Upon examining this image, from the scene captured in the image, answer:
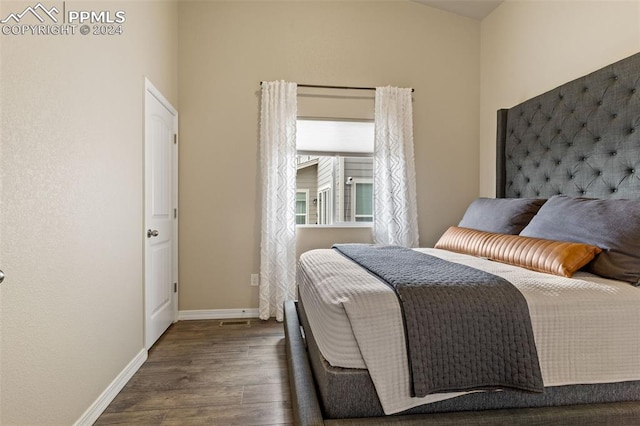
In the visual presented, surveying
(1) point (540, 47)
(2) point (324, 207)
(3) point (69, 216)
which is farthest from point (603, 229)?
(3) point (69, 216)

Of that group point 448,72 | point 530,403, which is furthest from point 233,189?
point 530,403

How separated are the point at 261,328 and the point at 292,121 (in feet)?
6.04

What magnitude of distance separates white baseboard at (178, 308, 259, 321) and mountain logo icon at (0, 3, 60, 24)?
2445 millimetres

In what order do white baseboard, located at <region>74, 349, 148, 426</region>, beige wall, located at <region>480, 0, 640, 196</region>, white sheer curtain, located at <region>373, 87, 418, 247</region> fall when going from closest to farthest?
white baseboard, located at <region>74, 349, 148, 426</region>, beige wall, located at <region>480, 0, 640, 196</region>, white sheer curtain, located at <region>373, 87, 418, 247</region>

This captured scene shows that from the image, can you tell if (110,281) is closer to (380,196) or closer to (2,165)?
(2,165)

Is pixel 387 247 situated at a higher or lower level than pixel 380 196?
lower

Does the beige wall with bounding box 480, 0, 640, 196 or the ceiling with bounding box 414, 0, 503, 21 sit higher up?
the ceiling with bounding box 414, 0, 503, 21

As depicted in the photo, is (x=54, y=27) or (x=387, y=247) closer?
(x=54, y=27)

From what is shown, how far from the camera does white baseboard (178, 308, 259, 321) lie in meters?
3.18

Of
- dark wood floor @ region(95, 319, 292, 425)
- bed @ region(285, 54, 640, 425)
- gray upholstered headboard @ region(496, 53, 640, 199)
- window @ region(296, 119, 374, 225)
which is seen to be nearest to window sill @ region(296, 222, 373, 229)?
window @ region(296, 119, 374, 225)

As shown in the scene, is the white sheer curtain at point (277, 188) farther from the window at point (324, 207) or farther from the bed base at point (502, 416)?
the bed base at point (502, 416)

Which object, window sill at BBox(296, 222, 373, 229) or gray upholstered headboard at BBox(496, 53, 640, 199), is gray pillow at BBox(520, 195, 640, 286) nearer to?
gray upholstered headboard at BBox(496, 53, 640, 199)

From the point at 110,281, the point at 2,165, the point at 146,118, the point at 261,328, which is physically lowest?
the point at 261,328

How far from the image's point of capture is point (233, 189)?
10.6 ft
